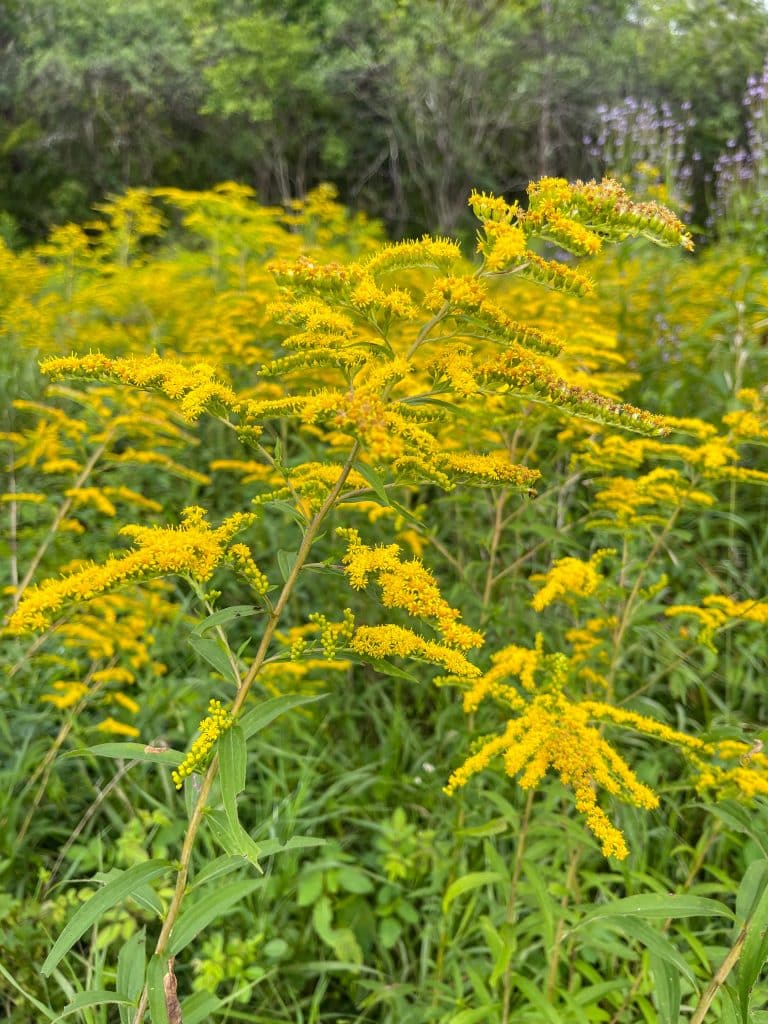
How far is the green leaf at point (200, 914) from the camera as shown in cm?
112

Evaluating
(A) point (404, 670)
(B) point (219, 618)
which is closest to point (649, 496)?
(A) point (404, 670)

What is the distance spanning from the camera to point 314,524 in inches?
46.6

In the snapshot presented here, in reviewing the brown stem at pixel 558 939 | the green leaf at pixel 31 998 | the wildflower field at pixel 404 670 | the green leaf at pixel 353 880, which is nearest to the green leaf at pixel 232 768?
the wildflower field at pixel 404 670

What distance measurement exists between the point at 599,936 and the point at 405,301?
1.65m

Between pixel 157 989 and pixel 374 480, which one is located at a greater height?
pixel 374 480

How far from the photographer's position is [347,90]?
Answer: 1320 cm

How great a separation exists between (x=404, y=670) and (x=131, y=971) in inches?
34.3

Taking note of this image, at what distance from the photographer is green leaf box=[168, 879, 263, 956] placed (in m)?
1.12

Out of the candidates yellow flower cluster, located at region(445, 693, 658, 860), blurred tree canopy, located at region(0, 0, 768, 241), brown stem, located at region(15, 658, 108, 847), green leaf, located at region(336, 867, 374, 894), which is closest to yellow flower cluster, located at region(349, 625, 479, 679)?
yellow flower cluster, located at region(445, 693, 658, 860)

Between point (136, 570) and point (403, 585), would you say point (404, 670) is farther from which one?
point (136, 570)

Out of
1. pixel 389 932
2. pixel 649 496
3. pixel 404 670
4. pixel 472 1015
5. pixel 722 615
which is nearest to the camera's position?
pixel 472 1015

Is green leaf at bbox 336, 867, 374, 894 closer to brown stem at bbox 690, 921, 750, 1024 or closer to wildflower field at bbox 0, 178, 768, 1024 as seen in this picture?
wildflower field at bbox 0, 178, 768, 1024

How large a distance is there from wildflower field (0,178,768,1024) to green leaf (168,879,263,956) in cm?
1

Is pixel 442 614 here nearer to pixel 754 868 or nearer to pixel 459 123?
pixel 754 868
